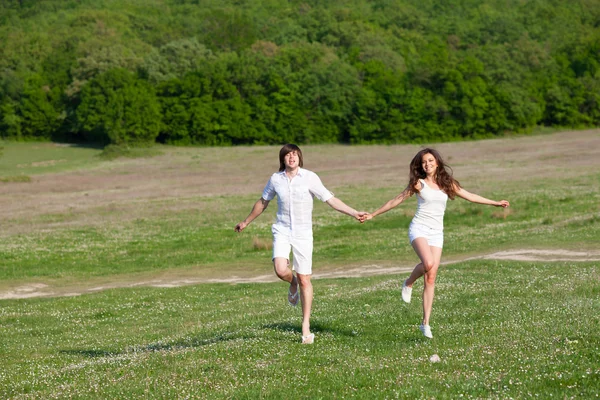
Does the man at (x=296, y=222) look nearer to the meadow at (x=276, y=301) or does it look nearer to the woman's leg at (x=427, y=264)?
the meadow at (x=276, y=301)

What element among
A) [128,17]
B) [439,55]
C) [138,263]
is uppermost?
[128,17]

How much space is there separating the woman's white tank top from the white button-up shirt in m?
1.57

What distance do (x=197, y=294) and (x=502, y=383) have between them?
1668 centimetres

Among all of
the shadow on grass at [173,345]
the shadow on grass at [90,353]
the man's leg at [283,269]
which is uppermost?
the man's leg at [283,269]

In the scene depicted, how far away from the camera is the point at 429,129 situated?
12600cm

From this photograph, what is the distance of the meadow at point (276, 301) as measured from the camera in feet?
34.3

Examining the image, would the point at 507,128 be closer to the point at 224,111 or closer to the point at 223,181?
the point at 224,111

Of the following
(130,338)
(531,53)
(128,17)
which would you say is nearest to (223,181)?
(130,338)

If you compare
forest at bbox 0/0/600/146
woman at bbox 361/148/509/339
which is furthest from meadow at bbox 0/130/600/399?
forest at bbox 0/0/600/146

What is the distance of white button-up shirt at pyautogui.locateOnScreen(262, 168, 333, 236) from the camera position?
514 inches

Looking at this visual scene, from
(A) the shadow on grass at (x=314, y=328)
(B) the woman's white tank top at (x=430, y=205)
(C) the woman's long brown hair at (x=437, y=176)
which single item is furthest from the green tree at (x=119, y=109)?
(B) the woman's white tank top at (x=430, y=205)

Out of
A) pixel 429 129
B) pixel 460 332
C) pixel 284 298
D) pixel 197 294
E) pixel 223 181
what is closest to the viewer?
pixel 460 332

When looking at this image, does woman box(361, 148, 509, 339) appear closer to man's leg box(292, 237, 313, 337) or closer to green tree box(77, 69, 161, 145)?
man's leg box(292, 237, 313, 337)

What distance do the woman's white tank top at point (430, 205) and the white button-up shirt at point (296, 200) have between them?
61.8 inches
